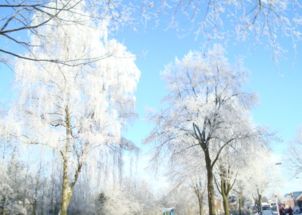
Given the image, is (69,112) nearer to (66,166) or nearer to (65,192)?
(66,166)

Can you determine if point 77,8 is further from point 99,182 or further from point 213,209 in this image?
point 213,209

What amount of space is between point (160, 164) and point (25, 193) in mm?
30012

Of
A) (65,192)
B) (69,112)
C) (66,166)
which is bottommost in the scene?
(65,192)

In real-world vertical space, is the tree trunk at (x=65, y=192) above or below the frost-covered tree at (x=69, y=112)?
below

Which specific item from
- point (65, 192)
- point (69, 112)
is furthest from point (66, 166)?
point (69, 112)

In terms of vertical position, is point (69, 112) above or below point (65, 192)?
above

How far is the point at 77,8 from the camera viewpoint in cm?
640

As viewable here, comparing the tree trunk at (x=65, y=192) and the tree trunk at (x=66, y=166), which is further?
the tree trunk at (x=65, y=192)

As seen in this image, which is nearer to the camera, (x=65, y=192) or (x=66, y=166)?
(x=66, y=166)

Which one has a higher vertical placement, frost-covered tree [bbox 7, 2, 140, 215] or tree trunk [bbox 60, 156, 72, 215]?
frost-covered tree [bbox 7, 2, 140, 215]

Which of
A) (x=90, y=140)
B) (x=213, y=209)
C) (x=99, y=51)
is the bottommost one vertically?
(x=213, y=209)

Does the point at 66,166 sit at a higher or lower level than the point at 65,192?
higher

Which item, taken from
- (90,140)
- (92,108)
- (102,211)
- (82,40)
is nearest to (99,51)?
(82,40)

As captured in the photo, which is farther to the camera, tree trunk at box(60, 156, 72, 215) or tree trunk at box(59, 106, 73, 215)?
tree trunk at box(60, 156, 72, 215)
